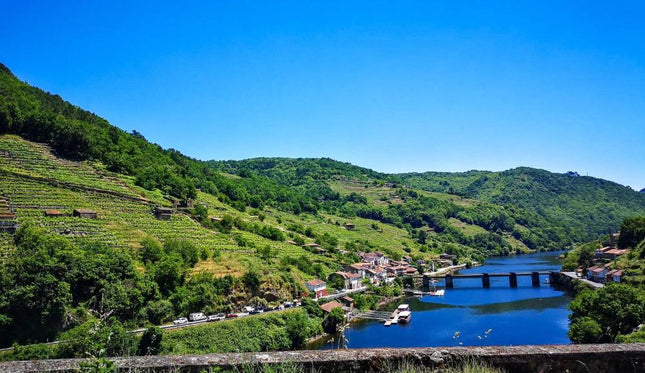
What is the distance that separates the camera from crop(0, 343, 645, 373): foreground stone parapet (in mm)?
4910

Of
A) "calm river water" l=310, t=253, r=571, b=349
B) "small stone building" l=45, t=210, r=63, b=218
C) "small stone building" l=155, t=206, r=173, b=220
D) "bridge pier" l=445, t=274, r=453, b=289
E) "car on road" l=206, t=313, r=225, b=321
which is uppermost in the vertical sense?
"small stone building" l=155, t=206, r=173, b=220

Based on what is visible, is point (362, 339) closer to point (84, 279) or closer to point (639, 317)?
point (639, 317)

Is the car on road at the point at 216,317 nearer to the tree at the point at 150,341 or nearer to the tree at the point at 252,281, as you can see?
the tree at the point at 252,281

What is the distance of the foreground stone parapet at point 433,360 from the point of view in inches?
193

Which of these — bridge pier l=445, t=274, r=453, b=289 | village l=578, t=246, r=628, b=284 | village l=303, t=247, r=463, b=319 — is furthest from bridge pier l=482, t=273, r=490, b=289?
village l=578, t=246, r=628, b=284

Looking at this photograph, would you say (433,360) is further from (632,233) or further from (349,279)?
(632,233)

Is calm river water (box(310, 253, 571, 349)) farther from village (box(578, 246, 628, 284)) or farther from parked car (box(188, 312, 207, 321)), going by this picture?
parked car (box(188, 312, 207, 321))

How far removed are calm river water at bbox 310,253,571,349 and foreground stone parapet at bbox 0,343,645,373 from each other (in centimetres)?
3078

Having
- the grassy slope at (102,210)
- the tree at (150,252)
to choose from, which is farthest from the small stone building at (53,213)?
the tree at (150,252)

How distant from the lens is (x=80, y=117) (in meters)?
81.3

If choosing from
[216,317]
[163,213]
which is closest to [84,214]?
[163,213]

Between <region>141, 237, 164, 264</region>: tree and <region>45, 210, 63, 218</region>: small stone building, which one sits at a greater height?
<region>45, 210, 63, 218</region>: small stone building

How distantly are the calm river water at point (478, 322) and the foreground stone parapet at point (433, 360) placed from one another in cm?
3078

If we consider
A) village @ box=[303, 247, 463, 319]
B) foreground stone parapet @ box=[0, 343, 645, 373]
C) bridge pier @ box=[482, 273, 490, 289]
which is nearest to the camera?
foreground stone parapet @ box=[0, 343, 645, 373]
